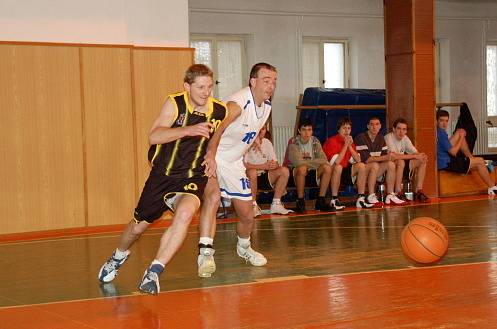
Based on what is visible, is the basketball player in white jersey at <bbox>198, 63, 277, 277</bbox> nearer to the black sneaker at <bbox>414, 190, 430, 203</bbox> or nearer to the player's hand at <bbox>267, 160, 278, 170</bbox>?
the player's hand at <bbox>267, 160, 278, 170</bbox>

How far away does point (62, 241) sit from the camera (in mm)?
10391

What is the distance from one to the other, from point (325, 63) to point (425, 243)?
13.2 metres

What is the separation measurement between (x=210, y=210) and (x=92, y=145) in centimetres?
533

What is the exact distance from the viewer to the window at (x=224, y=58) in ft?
60.0

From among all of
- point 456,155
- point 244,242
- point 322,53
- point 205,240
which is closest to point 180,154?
point 205,240

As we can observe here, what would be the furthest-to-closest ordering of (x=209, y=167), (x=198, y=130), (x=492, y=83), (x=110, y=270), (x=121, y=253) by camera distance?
(x=492, y=83) → (x=110, y=270) → (x=121, y=253) → (x=209, y=167) → (x=198, y=130)

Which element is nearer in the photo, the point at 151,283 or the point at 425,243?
the point at 151,283

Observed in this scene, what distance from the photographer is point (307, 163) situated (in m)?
13.2

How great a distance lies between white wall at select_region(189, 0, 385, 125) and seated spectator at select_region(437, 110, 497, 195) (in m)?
4.31

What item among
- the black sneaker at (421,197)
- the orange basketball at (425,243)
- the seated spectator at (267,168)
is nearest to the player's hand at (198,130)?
the orange basketball at (425,243)

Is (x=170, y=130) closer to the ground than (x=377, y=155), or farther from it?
farther from it

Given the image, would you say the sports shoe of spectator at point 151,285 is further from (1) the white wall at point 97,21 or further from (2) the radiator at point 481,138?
(2) the radiator at point 481,138

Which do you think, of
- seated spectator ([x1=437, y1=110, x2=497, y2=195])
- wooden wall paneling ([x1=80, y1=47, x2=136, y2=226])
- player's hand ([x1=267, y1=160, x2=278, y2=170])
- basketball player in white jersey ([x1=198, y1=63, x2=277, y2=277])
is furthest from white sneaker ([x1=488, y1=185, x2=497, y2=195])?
basketball player in white jersey ([x1=198, y1=63, x2=277, y2=277])

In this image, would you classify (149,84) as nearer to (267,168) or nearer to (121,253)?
(267,168)
